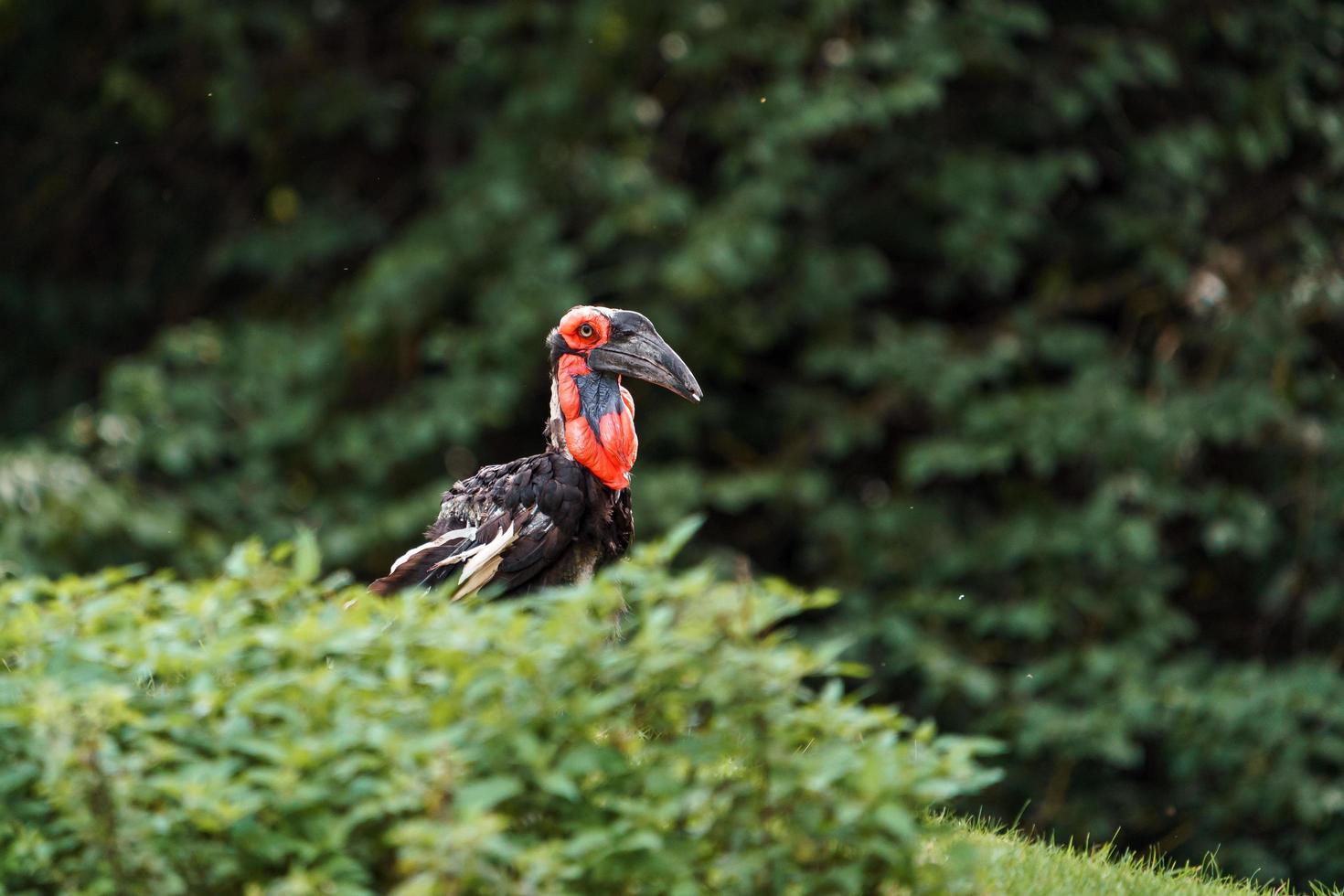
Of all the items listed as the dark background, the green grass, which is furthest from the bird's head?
the dark background

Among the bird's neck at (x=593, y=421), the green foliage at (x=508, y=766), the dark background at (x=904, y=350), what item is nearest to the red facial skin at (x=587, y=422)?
the bird's neck at (x=593, y=421)

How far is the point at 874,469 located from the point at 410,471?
7.69 feet

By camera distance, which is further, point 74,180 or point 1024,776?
point 74,180

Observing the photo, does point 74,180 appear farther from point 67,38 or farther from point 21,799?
point 21,799

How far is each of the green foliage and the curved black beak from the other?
71.5 inches

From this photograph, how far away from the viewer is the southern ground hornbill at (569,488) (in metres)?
4.16

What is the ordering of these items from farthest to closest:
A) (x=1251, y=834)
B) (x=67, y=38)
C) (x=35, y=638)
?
(x=67, y=38), (x=1251, y=834), (x=35, y=638)

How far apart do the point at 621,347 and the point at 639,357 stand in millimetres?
70

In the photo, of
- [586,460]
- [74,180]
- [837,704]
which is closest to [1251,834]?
[586,460]

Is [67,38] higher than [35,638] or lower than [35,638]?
higher

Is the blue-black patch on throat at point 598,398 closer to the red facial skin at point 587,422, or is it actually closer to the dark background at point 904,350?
the red facial skin at point 587,422

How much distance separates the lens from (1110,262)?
7914 mm

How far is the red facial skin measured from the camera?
14.0 ft

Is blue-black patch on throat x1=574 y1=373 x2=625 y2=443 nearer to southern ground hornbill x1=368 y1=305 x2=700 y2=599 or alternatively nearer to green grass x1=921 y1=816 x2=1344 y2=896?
southern ground hornbill x1=368 y1=305 x2=700 y2=599
